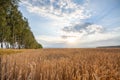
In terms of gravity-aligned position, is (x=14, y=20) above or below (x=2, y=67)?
above

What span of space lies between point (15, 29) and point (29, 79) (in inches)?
1883

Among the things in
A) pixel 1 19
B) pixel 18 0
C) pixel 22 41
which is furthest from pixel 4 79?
pixel 22 41

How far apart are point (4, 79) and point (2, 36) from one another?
42.9 metres

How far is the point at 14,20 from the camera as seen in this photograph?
161ft

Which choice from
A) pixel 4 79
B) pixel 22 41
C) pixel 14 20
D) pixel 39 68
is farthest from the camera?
pixel 22 41

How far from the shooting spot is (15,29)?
50719mm

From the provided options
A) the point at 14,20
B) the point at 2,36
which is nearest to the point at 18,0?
the point at 14,20

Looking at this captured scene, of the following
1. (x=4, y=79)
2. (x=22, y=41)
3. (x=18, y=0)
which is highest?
(x=18, y=0)

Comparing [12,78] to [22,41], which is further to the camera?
[22,41]

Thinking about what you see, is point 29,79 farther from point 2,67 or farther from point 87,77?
point 2,67

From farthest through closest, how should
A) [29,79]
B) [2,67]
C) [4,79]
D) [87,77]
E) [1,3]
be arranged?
1. [1,3]
2. [2,67]
3. [4,79]
4. [29,79]
5. [87,77]

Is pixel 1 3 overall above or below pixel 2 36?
above

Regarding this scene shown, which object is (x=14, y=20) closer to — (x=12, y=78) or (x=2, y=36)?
(x=2, y=36)

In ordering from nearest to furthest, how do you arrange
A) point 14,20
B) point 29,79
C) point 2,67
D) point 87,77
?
1. point 87,77
2. point 29,79
3. point 2,67
4. point 14,20
